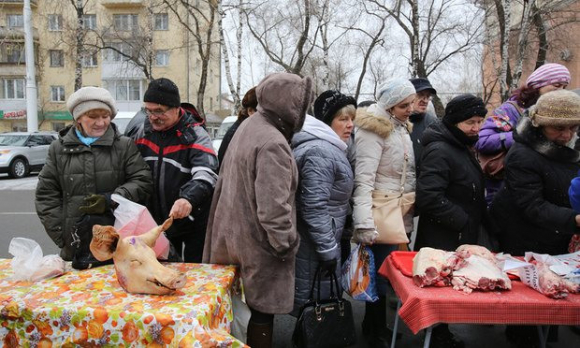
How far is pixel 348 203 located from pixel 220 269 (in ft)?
3.28

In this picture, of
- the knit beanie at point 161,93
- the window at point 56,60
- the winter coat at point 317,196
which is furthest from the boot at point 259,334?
the window at point 56,60

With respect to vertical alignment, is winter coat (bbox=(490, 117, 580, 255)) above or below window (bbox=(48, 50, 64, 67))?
below

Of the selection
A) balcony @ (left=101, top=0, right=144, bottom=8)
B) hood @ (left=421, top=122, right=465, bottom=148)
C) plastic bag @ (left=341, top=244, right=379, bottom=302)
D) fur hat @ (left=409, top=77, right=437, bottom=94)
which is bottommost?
plastic bag @ (left=341, top=244, right=379, bottom=302)

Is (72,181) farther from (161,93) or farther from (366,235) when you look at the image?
(366,235)

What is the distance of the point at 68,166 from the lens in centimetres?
265

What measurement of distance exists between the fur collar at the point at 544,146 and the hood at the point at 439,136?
0.39m

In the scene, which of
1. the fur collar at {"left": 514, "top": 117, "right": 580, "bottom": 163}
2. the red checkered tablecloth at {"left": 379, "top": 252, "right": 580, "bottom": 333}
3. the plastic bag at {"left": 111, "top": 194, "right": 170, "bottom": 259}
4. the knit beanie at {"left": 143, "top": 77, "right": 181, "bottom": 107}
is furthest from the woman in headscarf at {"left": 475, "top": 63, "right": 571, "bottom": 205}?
the plastic bag at {"left": 111, "top": 194, "right": 170, "bottom": 259}

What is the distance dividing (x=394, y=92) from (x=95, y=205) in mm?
2069

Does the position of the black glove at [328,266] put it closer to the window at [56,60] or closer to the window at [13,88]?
the window at [56,60]

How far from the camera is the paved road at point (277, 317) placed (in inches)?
134

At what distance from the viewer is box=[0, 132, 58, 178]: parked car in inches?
582

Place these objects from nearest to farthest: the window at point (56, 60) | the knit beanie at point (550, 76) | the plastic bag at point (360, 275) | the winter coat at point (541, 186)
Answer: the winter coat at point (541, 186) → the plastic bag at point (360, 275) → the knit beanie at point (550, 76) → the window at point (56, 60)

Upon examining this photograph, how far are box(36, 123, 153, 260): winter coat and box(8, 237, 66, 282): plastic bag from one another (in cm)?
23

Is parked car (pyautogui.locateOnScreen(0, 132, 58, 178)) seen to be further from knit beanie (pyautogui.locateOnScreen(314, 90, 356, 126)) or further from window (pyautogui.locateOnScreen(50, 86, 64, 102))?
window (pyautogui.locateOnScreen(50, 86, 64, 102))
